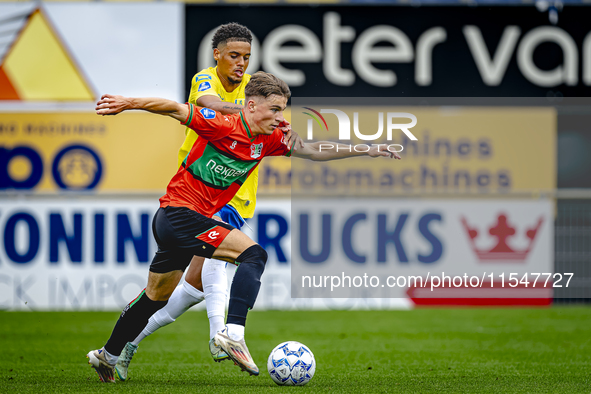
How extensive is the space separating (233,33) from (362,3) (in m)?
6.38

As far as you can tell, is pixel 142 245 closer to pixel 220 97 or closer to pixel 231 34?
pixel 220 97

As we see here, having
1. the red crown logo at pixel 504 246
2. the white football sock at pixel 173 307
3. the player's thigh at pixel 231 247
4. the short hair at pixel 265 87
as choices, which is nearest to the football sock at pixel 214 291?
the white football sock at pixel 173 307

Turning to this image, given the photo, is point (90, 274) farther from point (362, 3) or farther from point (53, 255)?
point (362, 3)

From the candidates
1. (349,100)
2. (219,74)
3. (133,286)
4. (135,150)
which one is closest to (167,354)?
(219,74)

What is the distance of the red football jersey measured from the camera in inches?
187

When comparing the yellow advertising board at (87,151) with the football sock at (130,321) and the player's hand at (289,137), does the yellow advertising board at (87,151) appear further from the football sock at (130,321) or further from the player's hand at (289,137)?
the player's hand at (289,137)

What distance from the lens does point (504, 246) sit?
1107 centimetres

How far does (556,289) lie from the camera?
11312 millimetres

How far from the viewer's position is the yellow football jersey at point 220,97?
5429 millimetres

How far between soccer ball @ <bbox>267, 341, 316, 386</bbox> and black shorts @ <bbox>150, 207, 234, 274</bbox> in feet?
2.64

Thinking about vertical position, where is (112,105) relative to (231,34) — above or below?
below

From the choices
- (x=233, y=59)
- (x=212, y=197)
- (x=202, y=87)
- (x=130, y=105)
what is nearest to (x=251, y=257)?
(x=212, y=197)

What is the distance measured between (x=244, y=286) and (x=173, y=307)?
1.12 m

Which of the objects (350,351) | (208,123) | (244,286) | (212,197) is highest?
(208,123)
